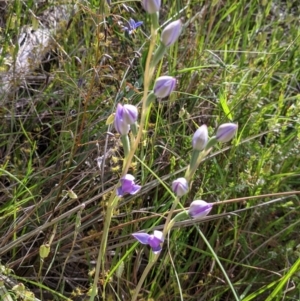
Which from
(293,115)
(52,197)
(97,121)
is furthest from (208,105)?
(52,197)

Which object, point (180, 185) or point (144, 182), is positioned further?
point (144, 182)

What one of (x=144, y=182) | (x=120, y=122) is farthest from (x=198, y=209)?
(x=144, y=182)

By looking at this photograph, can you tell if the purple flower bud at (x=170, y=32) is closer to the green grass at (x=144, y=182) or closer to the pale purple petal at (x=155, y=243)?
the pale purple petal at (x=155, y=243)

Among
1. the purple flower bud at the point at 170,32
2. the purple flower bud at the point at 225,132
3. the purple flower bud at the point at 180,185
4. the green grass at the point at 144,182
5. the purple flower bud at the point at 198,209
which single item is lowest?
the green grass at the point at 144,182

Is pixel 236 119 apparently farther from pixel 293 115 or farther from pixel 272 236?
pixel 272 236

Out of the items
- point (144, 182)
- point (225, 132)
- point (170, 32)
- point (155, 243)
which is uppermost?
point (170, 32)

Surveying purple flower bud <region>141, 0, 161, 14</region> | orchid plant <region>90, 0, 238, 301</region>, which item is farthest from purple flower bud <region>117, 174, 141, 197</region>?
purple flower bud <region>141, 0, 161, 14</region>

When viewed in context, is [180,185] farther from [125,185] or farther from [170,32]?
[170,32]

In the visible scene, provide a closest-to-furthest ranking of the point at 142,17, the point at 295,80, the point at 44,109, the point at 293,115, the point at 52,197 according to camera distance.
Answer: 1. the point at 52,197
2. the point at 293,115
3. the point at 44,109
4. the point at 295,80
5. the point at 142,17

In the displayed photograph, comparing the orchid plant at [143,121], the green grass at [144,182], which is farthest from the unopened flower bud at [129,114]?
the green grass at [144,182]
